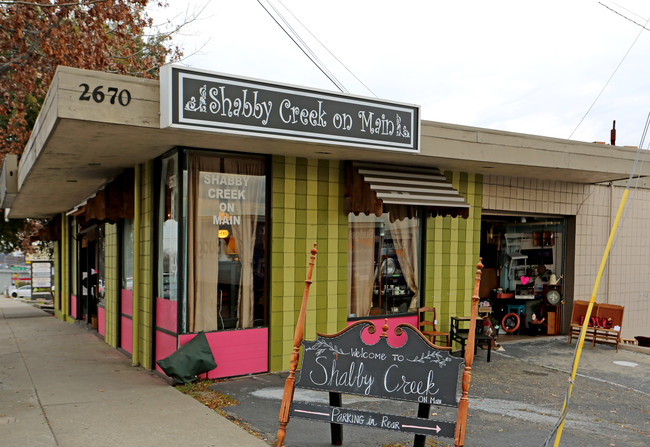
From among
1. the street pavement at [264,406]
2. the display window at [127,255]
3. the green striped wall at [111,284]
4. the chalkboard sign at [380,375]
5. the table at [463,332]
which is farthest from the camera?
the green striped wall at [111,284]

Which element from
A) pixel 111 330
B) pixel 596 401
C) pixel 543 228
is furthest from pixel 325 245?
pixel 543 228

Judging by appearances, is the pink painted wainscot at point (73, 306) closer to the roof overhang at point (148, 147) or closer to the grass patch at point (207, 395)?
the roof overhang at point (148, 147)

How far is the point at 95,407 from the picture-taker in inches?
246

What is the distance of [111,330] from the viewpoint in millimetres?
10875

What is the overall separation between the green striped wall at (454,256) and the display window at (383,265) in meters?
0.29

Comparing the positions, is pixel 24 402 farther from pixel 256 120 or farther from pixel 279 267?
pixel 256 120

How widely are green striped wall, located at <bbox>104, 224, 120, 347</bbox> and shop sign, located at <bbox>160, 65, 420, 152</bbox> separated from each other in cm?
542

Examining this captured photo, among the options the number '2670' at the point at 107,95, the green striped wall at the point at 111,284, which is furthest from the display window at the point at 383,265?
the green striped wall at the point at 111,284

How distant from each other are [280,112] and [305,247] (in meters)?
2.35

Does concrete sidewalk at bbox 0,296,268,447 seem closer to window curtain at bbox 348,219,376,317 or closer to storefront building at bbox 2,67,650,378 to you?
storefront building at bbox 2,67,650,378

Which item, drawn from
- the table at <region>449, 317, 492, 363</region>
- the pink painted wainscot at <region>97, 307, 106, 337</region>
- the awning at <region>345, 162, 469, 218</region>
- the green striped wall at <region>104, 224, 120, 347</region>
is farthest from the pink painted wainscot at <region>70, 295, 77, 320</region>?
the table at <region>449, 317, 492, 363</region>

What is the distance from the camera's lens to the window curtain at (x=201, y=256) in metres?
7.47

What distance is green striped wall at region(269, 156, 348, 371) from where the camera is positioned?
8.06m

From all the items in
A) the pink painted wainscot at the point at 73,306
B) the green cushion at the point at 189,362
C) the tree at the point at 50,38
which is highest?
the tree at the point at 50,38
